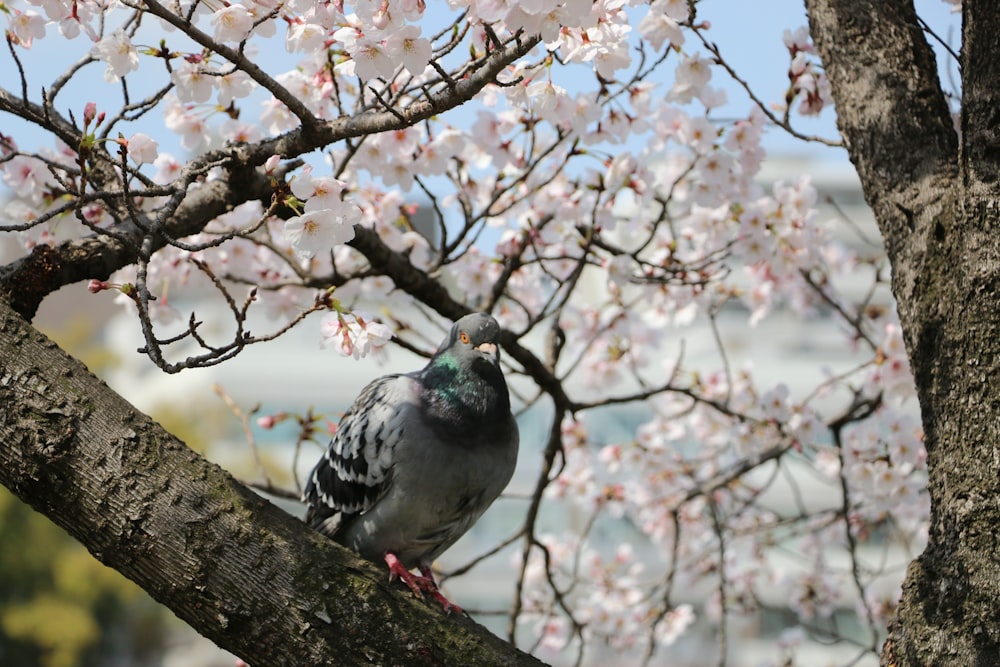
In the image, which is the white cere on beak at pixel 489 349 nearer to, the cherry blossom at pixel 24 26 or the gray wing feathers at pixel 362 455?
the gray wing feathers at pixel 362 455

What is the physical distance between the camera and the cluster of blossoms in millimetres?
2244

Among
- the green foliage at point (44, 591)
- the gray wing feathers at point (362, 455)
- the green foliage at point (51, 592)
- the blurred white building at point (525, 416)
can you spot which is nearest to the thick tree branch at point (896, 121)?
the gray wing feathers at point (362, 455)

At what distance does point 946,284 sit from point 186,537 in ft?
5.38

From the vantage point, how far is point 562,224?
13.4 feet

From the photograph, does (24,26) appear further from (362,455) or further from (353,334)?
(362,455)

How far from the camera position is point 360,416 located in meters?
2.88

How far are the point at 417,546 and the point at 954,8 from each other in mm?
2275

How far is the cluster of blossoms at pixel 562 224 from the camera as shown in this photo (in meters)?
2.24

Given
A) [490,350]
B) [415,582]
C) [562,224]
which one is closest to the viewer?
[415,582]

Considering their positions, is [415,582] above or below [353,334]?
below

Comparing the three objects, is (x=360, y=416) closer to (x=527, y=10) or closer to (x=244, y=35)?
(x=244, y=35)

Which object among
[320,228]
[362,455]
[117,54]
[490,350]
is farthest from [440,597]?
[117,54]

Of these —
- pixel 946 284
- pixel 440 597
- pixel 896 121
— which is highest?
pixel 896 121

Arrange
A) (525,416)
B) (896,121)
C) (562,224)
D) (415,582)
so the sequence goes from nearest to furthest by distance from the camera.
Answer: (896,121)
(415,582)
(562,224)
(525,416)
